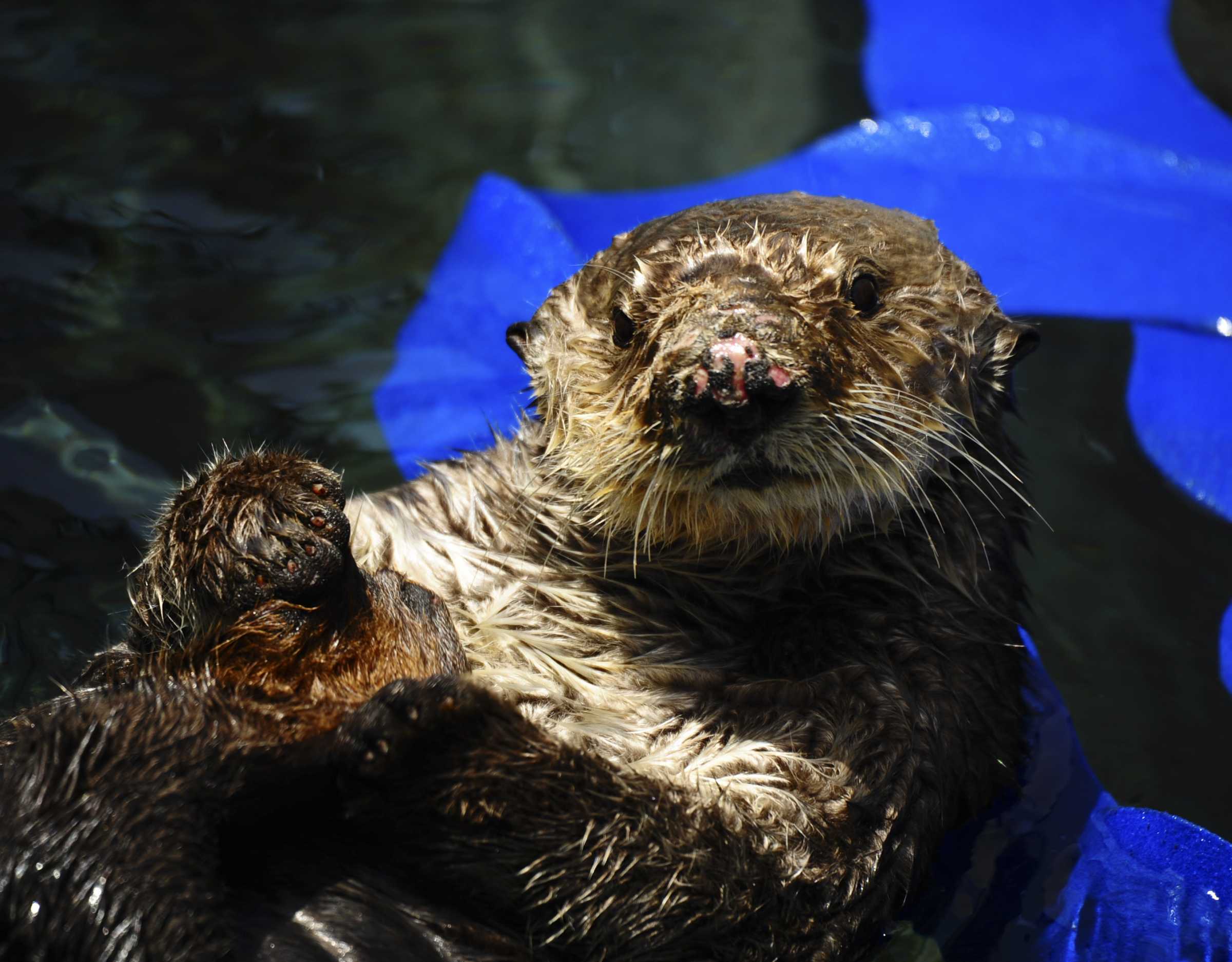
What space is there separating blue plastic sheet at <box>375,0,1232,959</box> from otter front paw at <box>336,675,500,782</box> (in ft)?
5.90

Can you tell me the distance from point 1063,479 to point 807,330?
2376mm

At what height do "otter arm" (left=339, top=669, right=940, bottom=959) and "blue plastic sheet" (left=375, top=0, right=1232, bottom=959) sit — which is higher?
"blue plastic sheet" (left=375, top=0, right=1232, bottom=959)

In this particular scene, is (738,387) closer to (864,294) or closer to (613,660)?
(864,294)

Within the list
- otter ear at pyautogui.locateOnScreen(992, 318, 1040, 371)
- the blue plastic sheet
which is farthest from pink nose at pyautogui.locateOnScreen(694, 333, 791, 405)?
the blue plastic sheet

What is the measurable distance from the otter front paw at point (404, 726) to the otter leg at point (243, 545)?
401 mm

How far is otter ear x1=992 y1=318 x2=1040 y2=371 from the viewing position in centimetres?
290

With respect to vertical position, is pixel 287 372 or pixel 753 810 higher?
pixel 287 372

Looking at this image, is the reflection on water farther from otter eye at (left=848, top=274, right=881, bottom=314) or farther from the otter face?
otter eye at (left=848, top=274, right=881, bottom=314)

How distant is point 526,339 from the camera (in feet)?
10.3

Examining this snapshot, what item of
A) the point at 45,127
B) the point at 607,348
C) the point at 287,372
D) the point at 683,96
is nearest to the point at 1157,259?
the point at 683,96

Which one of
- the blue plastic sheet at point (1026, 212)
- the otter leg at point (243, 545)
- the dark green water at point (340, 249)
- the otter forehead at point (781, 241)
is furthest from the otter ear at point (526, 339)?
the dark green water at point (340, 249)

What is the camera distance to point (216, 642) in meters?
2.34

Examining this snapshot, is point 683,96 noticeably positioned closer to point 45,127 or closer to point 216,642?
point 45,127

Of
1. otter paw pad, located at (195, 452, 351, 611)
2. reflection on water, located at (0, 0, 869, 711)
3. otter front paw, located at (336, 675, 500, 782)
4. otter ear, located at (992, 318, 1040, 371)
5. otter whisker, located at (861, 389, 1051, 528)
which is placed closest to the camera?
otter front paw, located at (336, 675, 500, 782)
